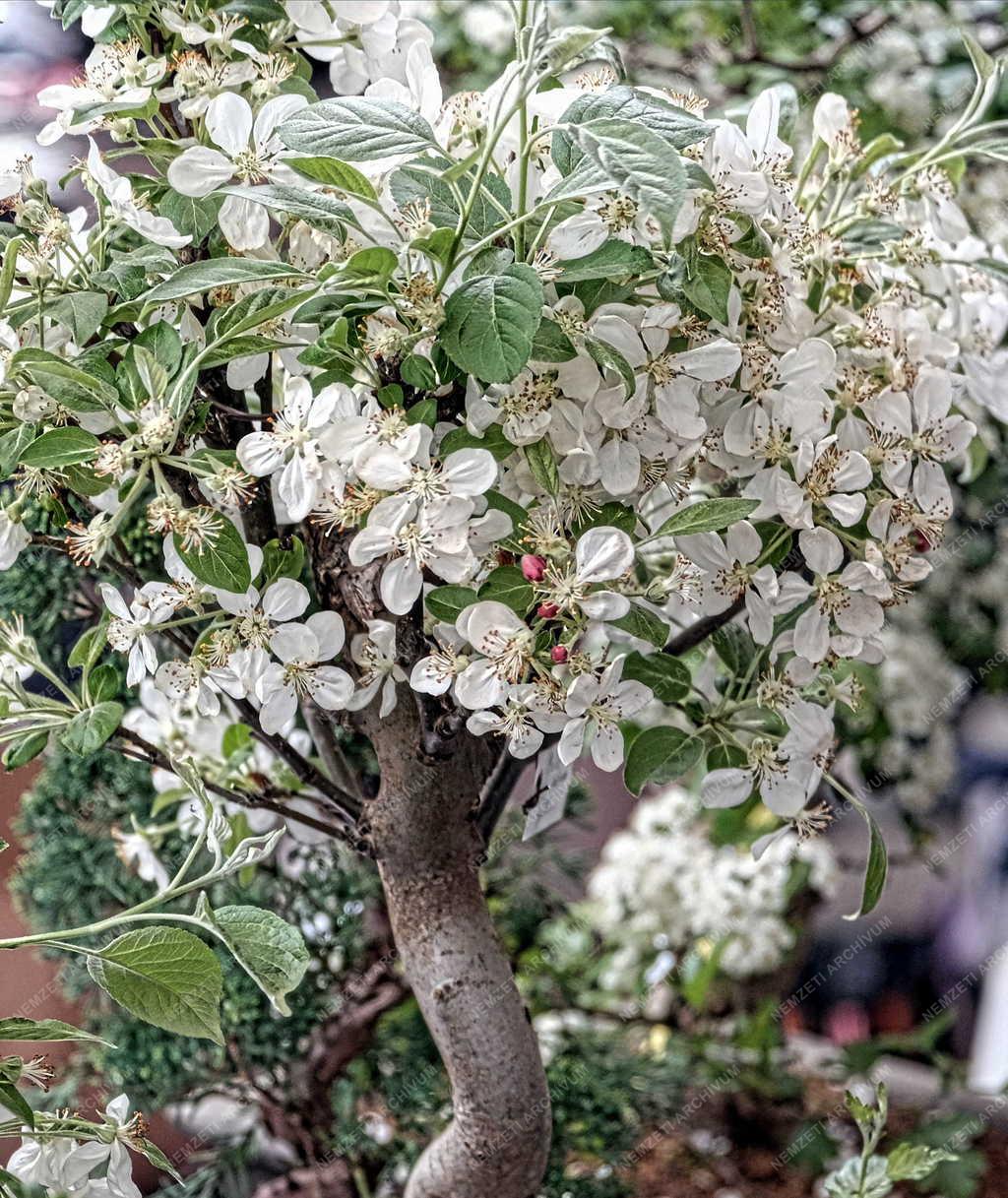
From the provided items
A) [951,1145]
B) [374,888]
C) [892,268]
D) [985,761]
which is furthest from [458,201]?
[985,761]

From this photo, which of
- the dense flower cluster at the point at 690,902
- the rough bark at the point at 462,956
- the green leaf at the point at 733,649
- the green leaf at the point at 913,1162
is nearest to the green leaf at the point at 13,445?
the rough bark at the point at 462,956

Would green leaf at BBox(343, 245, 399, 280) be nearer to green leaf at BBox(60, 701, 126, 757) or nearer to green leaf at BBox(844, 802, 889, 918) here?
green leaf at BBox(60, 701, 126, 757)

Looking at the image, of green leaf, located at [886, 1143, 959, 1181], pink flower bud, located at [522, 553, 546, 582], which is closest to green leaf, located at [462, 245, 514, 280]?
pink flower bud, located at [522, 553, 546, 582]

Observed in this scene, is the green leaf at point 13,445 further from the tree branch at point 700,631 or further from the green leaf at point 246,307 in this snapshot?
the tree branch at point 700,631

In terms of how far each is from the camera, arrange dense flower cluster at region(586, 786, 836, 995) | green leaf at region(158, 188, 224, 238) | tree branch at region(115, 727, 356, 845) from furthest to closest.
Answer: dense flower cluster at region(586, 786, 836, 995) → tree branch at region(115, 727, 356, 845) → green leaf at region(158, 188, 224, 238)

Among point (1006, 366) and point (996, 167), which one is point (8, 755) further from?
point (996, 167)

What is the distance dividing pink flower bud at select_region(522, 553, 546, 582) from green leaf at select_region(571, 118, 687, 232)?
0.13 m

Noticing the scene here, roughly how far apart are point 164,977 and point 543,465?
24cm

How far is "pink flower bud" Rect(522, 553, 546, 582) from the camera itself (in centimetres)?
A: 47

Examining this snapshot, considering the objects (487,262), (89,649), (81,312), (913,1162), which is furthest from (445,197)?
(913,1162)

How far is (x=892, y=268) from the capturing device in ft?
1.98

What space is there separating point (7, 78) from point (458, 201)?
1.04m

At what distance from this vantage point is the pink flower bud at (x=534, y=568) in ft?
1.55

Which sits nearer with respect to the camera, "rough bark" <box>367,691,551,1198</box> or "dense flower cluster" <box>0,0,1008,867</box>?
"dense flower cluster" <box>0,0,1008,867</box>
